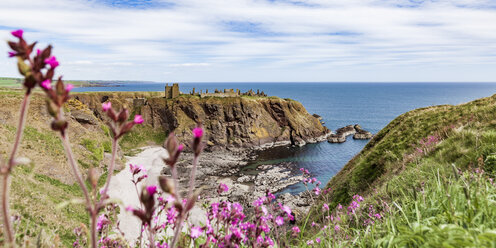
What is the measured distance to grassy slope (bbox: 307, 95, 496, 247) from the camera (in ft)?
10.4

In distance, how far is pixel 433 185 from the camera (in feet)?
19.2

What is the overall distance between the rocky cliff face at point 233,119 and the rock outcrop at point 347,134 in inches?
161

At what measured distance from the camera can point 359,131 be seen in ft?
326

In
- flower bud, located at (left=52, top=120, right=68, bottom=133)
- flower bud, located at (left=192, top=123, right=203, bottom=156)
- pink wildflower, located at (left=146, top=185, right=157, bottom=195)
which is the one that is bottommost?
pink wildflower, located at (left=146, top=185, right=157, bottom=195)

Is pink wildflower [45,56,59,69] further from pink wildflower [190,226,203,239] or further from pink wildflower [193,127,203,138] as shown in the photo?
pink wildflower [190,226,203,239]

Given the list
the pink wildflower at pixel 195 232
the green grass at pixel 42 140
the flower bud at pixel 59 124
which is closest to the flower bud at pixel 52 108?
the flower bud at pixel 59 124

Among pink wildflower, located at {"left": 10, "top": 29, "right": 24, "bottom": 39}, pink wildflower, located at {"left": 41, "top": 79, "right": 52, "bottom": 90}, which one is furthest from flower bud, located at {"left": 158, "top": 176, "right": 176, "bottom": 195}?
pink wildflower, located at {"left": 10, "top": 29, "right": 24, "bottom": 39}

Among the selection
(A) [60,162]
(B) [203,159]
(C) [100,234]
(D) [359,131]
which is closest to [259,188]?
(B) [203,159]

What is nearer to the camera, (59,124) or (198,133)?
(59,124)

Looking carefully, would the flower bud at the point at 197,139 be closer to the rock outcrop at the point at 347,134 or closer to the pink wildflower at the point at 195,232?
the pink wildflower at the point at 195,232

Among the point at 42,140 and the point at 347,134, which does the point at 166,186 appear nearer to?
the point at 42,140

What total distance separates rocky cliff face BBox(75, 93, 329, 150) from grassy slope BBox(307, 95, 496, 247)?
5648 cm

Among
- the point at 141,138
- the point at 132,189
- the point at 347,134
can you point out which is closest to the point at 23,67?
the point at 132,189

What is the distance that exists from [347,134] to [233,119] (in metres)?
42.1
